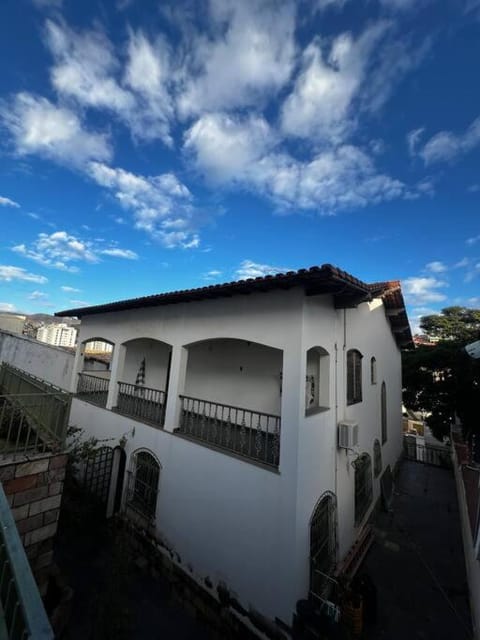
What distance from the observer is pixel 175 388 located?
24.3 feet

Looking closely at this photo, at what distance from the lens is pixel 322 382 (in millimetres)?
6660

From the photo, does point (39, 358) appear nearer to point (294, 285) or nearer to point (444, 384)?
point (294, 285)

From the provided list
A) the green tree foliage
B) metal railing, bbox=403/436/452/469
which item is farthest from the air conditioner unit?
metal railing, bbox=403/436/452/469

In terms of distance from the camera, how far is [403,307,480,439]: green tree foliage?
1323 cm

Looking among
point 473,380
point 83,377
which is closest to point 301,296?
point 83,377

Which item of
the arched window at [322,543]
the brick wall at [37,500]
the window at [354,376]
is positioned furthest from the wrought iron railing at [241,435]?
the brick wall at [37,500]

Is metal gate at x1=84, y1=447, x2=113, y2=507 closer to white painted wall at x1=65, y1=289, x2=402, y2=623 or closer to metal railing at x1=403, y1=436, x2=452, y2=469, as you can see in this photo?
white painted wall at x1=65, y1=289, x2=402, y2=623

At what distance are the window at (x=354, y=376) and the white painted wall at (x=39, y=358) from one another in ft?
35.7

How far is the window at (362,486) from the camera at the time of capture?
7887 millimetres

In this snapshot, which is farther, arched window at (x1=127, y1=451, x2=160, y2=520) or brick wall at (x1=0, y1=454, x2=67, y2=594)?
arched window at (x1=127, y1=451, x2=160, y2=520)

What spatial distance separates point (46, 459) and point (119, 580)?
3.14 m

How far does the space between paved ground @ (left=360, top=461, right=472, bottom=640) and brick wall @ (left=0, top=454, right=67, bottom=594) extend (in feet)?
20.0

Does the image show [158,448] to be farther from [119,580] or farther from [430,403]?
[430,403]

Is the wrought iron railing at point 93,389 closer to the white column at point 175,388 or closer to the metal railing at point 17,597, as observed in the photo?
the white column at point 175,388
